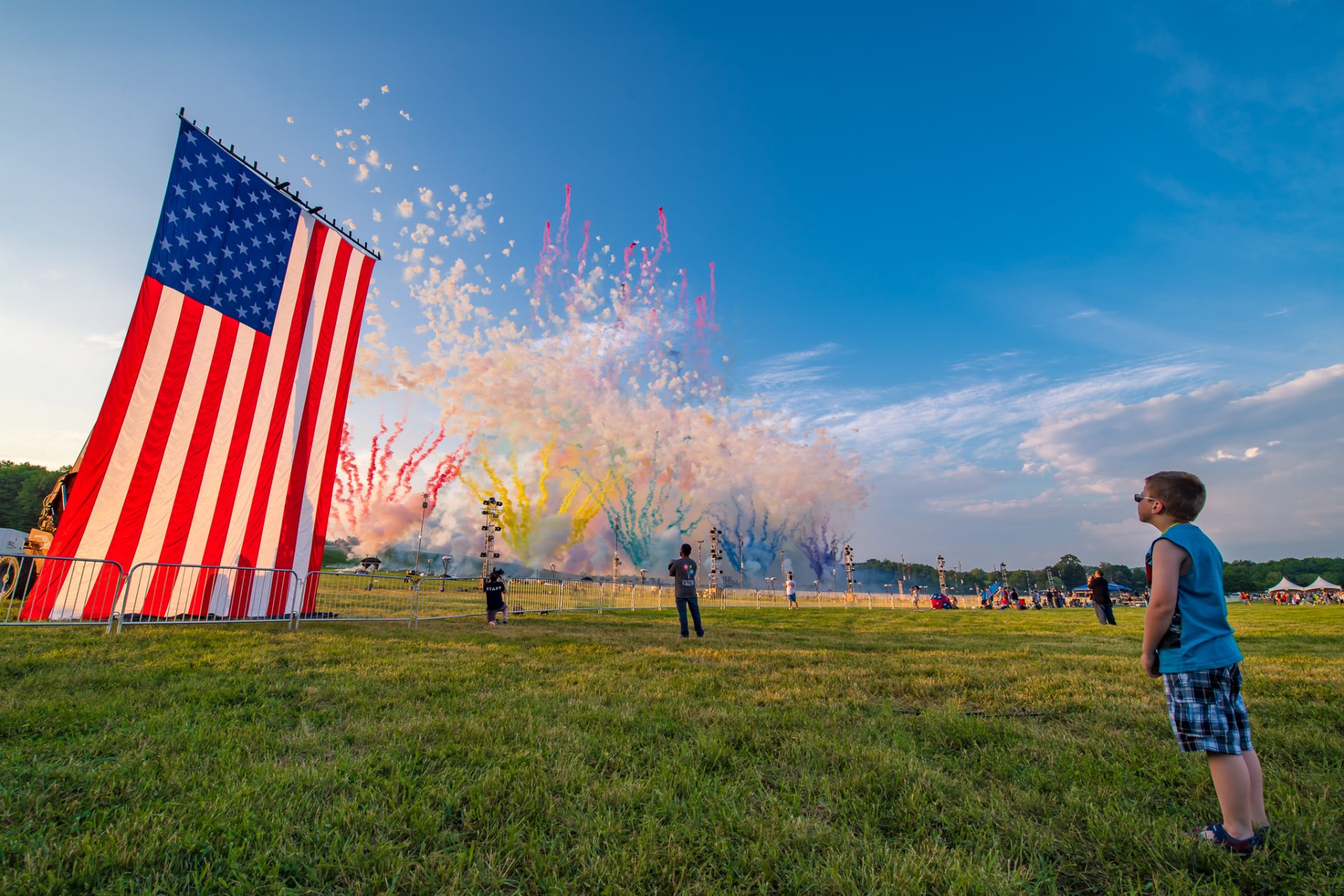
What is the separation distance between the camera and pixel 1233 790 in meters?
2.71

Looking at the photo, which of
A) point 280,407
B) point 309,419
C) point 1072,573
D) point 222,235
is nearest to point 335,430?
point 309,419

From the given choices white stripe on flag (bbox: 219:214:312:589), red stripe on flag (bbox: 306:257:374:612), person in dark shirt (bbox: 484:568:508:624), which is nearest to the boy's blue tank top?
person in dark shirt (bbox: 484:568:508:624)

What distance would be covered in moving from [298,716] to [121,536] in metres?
13.1

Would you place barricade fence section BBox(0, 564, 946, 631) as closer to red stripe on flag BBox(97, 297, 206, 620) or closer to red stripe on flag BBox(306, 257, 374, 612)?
red stripe on flag BBox(97, 297, 206, 620)

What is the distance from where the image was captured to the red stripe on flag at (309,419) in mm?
16109

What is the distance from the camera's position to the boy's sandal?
2.60 metres

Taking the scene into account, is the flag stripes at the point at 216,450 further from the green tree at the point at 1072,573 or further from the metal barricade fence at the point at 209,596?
the green tree at the point at 1072,573

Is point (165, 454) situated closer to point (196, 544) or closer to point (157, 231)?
point (196, 544)

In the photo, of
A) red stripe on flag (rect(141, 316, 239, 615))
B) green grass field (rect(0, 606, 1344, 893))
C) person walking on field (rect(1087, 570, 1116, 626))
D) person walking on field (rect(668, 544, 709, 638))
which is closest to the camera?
green grass field (rect(0, 606, 1344, 893))

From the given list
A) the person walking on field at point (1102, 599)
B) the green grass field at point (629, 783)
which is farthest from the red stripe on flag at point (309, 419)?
the person walking on field at point (1102, 599)

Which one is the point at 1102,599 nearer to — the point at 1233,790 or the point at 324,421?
the point at 1233,790

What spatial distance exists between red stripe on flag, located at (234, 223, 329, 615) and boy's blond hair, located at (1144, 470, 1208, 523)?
58.0 ft

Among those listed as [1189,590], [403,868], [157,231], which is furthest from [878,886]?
[157,231]

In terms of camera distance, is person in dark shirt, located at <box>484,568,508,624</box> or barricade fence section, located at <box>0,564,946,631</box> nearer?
barricade fence section, located at <box>0,564,946,631</box>
